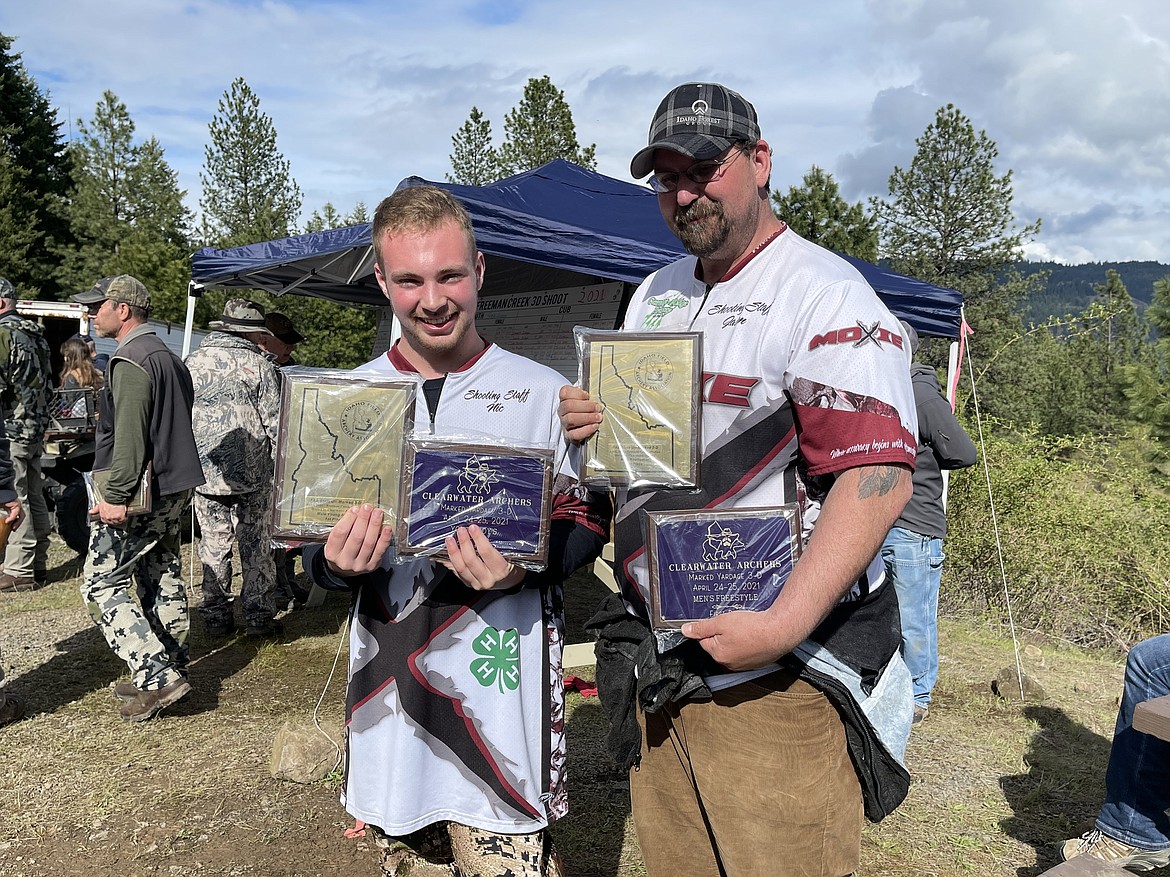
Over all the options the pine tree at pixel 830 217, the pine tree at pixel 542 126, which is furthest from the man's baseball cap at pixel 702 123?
the pine tree at pixel 542 126

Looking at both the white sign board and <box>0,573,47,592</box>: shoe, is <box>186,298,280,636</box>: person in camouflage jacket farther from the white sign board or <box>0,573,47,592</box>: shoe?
<box>0,573,47,592</box>: shoe

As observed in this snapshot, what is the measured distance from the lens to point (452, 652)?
1.65 metres

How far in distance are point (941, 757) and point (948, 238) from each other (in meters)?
23.8

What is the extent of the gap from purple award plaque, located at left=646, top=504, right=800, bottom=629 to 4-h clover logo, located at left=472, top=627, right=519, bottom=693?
1.11 ft

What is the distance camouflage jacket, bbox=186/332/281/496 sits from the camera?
5.46 m

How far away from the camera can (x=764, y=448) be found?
146cm

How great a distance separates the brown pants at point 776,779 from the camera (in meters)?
1.54

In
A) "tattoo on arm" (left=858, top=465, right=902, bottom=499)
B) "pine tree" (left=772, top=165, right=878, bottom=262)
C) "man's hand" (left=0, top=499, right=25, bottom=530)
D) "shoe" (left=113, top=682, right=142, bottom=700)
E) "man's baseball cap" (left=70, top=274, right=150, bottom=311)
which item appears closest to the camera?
"tattoo on arm" (left=858, top=465, right=902, bottom=499)

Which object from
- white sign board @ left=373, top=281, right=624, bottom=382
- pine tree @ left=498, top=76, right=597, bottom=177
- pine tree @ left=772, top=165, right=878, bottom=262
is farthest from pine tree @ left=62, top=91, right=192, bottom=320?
white sign board @ left=373, top=281, right=624, bottom=382

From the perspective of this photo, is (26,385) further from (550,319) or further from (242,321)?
(550,319)

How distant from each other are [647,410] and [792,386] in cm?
26

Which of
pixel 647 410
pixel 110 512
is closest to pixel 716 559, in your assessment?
pixel 647 410

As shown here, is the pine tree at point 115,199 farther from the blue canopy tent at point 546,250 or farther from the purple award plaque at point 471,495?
the purple award plaque at point 471,495

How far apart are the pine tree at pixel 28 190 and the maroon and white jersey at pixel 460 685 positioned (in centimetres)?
3927
